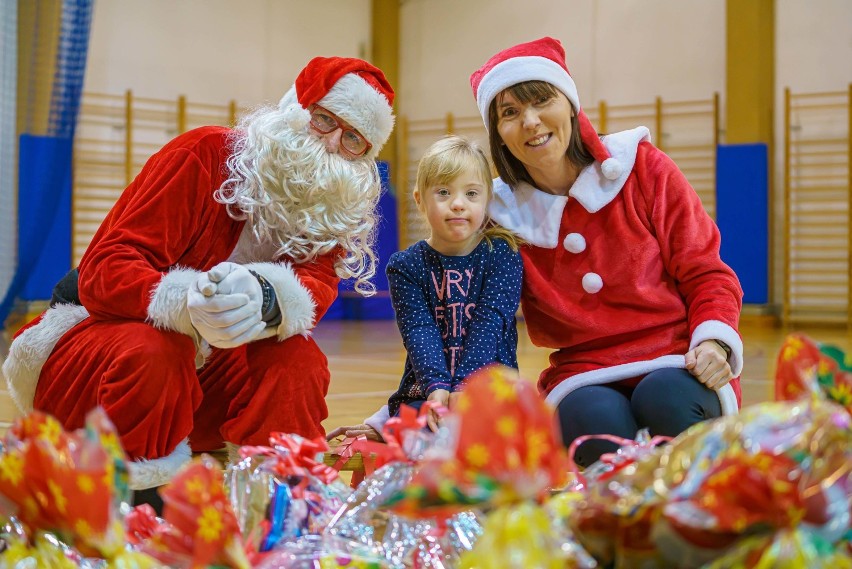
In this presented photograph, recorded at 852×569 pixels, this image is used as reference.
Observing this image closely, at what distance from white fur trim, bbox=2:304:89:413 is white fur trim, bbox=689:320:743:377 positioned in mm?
1004

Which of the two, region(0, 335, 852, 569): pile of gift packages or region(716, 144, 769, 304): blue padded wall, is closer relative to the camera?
region(0, 335, 852, 569): pile of gift packages

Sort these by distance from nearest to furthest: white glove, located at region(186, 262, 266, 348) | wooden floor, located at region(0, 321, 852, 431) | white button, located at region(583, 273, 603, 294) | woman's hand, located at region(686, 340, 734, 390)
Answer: white glove, located at region(186, 262, 266, 348), woman's hand, located at region(686, 340, 734, 390), white button, located at region(583, 273, 603, 294), wooden floor, located at region(0, 321, 852, 431)

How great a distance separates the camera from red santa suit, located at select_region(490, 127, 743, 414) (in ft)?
4.92

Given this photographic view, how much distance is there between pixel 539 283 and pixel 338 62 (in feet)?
1.73

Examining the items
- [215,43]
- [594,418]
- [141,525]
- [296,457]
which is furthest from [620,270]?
[215,43]

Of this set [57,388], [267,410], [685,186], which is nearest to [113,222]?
[57,388]

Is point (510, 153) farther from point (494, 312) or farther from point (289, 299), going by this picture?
point (289, 299)

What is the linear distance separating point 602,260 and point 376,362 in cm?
270

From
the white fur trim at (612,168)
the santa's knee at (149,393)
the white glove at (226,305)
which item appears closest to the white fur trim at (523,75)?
the white fur trim at (612,168)

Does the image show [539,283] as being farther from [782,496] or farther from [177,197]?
[782,496]

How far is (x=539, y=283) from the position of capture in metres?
1.59

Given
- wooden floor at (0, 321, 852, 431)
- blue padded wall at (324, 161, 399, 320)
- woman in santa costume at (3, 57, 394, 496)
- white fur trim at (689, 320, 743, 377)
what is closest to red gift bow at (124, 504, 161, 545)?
woman in santa costume at (3, 57, 394, 496)

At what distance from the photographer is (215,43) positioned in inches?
253

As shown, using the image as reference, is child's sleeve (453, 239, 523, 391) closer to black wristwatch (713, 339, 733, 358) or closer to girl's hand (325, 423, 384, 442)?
girl's hand (325, 423, 384, 442)
